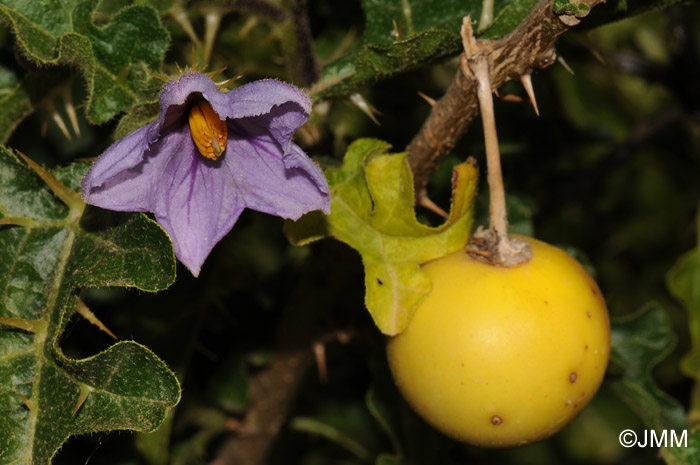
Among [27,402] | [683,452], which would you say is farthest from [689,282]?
[27,402]

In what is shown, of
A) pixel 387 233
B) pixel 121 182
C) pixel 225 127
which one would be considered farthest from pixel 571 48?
pixel 121 182

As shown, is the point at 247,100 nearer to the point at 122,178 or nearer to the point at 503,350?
the point at 122,178

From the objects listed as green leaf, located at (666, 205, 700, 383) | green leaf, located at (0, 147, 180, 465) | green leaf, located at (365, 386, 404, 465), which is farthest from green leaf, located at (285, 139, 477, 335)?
green leaf, located at (666, 205, 700, 383)

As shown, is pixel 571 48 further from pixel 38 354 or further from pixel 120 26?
pixel 38 354

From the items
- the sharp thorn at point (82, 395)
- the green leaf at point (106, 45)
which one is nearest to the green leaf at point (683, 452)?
the sharp thorn at point (82, 395)

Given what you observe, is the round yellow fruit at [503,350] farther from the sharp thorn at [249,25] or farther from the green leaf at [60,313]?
the sharp thorn at [249,25]
